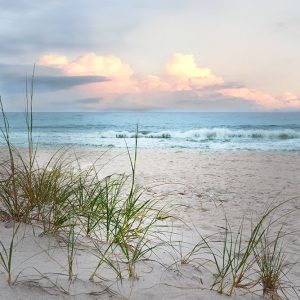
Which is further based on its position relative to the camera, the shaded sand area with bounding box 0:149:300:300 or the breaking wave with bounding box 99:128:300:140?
the breaking wave with bounding box 99:128:300:140

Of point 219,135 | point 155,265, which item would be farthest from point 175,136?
point 155,265

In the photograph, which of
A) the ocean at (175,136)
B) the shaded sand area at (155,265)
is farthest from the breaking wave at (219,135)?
the shaded sand area at (155,265)

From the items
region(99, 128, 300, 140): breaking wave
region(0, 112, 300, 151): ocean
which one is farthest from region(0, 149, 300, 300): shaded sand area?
region(99, 128, 300, 140): breaking wave

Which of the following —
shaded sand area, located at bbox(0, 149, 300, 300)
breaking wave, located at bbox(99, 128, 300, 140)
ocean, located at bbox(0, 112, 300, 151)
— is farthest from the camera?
breaking wave, located at bbox(99, 128, 300, 140)

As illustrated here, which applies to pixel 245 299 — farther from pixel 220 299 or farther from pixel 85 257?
pixel 85 257

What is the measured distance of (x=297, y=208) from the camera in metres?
6.53

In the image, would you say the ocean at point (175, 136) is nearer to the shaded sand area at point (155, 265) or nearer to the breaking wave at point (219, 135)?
the breaking wave at point (219, 135)

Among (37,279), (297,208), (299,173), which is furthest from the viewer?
(299,173)

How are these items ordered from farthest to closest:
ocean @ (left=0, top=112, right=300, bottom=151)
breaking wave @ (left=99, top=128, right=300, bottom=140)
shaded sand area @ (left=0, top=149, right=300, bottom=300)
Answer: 1. breaking wave @ (left=99, top=128, right=300, bottom=140)
2. ocean @ (left=0, top=112, right=300, bottom=151)
3. shaded sand area @ (left=0, top=149, right=300, bottom=300)

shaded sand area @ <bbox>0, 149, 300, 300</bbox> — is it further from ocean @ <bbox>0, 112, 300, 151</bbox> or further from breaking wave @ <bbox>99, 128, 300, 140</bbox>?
breaking wave @ <bbox>99, 128, 300, 140</bbox>

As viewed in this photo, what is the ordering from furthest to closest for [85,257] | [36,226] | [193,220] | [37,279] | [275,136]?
[275,136] < [193,220] < [36,226] < [85,257] < [37,279]

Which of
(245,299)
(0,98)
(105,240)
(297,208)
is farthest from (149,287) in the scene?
(297,208)

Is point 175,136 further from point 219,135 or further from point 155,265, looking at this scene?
point 155,265

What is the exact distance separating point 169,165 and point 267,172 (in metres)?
2.75
